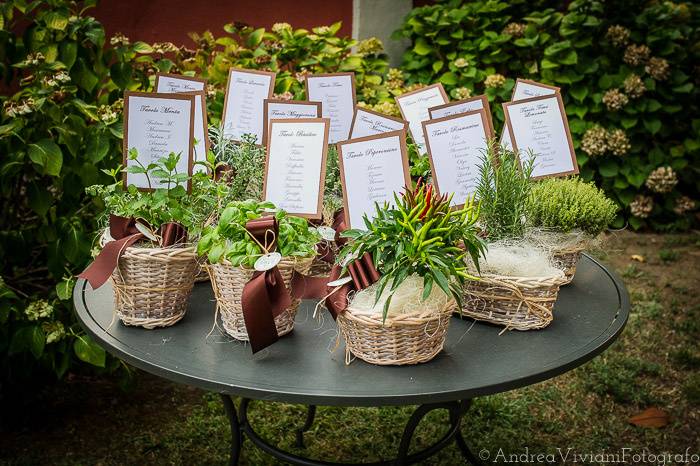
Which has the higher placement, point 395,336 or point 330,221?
point 330,221

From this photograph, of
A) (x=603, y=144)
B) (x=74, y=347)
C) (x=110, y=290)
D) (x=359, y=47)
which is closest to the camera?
(x=110, y=290)

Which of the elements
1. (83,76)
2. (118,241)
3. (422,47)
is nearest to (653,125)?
(422,47)

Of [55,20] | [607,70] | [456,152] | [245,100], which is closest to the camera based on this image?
[456,152]

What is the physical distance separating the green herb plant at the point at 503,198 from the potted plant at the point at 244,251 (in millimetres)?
458

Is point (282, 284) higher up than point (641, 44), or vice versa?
point (641, 44)

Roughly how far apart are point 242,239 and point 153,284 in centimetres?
25

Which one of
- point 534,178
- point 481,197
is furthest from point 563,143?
point 481,197

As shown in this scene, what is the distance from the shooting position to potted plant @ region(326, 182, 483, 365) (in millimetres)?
1415

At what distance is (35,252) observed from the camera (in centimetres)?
297

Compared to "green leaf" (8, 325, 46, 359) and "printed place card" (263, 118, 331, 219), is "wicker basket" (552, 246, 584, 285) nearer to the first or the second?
"printed place card" (263, 118, 331, 219)

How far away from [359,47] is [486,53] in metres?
1.47

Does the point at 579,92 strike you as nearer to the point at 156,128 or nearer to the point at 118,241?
the point at 156,128

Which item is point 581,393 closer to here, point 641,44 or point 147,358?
point 147,358

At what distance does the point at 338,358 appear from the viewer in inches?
61.6
